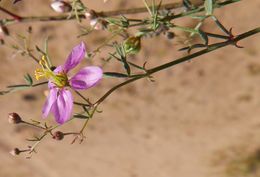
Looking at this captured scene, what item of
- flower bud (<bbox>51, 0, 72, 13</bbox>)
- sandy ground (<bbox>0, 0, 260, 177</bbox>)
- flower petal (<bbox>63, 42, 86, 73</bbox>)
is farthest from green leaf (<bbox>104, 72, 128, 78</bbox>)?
sandy ground (<bbox>0, 0, 260, 177</bbox>)

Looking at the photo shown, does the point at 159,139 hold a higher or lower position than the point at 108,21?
higher

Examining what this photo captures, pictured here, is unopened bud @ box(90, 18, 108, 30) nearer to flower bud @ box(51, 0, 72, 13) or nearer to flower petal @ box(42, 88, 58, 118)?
flower bud @ box(51, 0, 72, 13)

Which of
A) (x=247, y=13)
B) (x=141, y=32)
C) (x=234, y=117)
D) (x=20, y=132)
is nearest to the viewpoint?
(x=141, y=32)

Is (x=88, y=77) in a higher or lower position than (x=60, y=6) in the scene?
lower

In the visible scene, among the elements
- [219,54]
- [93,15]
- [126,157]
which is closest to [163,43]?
[219,54]

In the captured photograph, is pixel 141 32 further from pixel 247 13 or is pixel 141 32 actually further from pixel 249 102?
pixel 249 102

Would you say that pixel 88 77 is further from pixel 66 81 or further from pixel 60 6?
pixel 60 6

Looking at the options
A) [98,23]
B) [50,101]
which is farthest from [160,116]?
[50,101]
